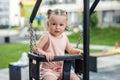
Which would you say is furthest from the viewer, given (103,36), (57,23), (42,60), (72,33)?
(72,33)

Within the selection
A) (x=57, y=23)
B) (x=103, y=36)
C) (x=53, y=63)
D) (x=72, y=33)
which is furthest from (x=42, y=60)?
(x=72, y=33)

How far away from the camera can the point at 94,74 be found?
813cm

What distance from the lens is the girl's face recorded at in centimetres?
337

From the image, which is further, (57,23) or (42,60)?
(57,23)

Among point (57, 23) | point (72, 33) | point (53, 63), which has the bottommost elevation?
point (72, 33)

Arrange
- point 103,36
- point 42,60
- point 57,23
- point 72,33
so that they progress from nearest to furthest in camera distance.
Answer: point 42,60 → point 57,23 → point 103,36 → point 72,33

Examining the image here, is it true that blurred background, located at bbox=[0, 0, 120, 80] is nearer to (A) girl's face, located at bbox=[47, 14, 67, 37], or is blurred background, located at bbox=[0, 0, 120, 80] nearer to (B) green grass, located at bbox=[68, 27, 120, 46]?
(B) green grass, located at bbox=[68, 27, 120, 46]

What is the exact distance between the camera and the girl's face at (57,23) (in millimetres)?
3369

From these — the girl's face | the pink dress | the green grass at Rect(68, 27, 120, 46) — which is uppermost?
the girl's face

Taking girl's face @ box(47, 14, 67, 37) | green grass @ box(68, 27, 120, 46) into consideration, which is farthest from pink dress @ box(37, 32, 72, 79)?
green grass @ box(68, 27, 120, 46)

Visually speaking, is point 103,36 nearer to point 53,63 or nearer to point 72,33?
point 72,33

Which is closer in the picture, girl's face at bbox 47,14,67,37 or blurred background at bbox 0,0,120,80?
girl's face at bbox 47,14,67,37

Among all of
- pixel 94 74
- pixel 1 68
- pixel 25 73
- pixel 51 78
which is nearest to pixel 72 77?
pixel 51 78

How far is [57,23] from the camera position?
3385 millimetres
